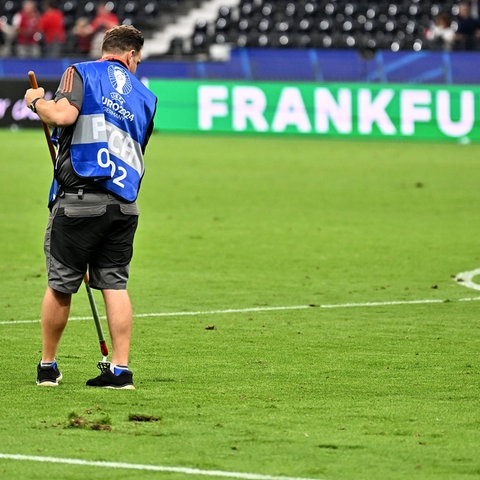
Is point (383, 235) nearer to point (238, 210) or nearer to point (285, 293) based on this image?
point (238, 210)

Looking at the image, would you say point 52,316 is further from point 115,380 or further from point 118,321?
point 115,380

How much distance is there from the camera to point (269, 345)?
30.8 ft

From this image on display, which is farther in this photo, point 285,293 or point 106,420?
point 285,293

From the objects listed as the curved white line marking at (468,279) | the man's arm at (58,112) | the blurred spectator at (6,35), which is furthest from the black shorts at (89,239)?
the blurred spectator at (6,35)

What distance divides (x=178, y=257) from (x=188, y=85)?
54.8 ft

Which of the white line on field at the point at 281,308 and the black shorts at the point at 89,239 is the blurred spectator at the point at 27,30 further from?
the black shorts at the point at 89,239

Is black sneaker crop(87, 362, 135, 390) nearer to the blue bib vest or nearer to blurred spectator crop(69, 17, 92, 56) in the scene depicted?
the blue bib vest

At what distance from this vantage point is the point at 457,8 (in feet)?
112

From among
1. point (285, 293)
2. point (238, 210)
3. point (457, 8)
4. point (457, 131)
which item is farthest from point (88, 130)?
point (457, 8)

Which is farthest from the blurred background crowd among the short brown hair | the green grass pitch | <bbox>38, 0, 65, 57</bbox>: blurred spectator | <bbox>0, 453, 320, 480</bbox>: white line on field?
<bbox>0, 453, 320, 480</bbox>: white line on field

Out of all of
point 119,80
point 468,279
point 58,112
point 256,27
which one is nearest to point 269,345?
point 119,80

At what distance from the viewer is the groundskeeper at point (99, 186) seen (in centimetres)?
758

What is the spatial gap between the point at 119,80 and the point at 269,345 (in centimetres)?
251

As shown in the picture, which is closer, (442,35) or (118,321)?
(118,321)
